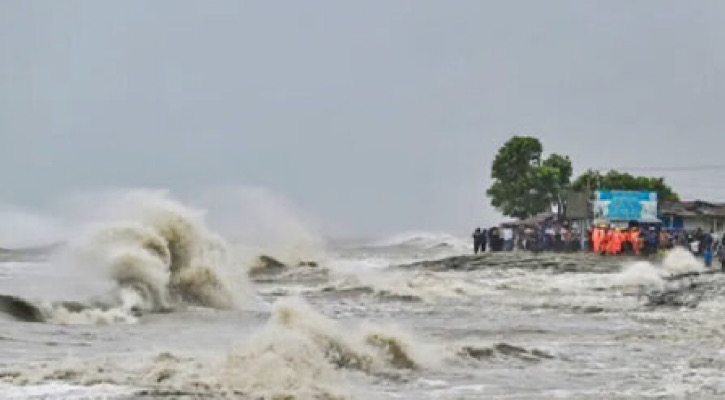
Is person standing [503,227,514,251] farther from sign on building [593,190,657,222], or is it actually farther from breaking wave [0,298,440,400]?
breaking wave [0,298,440,400]

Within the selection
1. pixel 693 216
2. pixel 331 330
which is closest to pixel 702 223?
pixel 693 216

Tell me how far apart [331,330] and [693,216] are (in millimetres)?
57497

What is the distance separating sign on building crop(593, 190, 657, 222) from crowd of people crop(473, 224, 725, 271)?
14.1 ft

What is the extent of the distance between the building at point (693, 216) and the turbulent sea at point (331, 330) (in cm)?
2919

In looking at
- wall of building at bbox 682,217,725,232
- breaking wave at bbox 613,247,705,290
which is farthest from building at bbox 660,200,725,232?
breaking wave at bbox 613,247,705,290

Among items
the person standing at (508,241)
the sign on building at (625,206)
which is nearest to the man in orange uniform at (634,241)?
the person standing at (508,241)

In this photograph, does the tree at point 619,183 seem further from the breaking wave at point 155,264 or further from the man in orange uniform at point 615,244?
the breaking wave at point 155,264

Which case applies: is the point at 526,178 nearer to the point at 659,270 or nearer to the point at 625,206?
the point at 625,206

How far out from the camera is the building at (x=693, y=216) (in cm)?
6639

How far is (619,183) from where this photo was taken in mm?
86875

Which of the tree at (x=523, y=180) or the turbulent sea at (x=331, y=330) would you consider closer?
the turbulent sea at (x=331, y=330)

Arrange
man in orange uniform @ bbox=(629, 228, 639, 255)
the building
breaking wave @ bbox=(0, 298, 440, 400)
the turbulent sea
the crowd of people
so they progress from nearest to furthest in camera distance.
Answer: breaking wave @ bbox=(0, 298, 440, 400) → the turbulent sea → the crowd of people → man in orange uniform @ bbox=(629, 228, 639, 255) → the building

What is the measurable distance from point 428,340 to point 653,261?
27.6 meters

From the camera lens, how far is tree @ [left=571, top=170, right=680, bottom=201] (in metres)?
86.4
